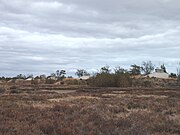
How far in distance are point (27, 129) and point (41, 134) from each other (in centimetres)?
103

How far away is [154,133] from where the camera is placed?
36.9 feet

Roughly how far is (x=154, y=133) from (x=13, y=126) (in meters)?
4.61

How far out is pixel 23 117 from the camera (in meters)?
14.4

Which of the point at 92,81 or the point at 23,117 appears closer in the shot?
the point at 23,117

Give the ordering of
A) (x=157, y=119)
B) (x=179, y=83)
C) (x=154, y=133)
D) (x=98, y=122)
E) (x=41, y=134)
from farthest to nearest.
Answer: (x=179, y=83)
(x=157, y=119)
(x=98, y=122)
(x=154, y=133)
(x=41, y=134)

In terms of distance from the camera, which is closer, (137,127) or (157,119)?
(137,127)

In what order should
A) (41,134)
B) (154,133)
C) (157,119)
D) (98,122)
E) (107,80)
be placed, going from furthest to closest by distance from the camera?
(107,80) → (157,119) → (98,122) → (154,133) → (41,134)

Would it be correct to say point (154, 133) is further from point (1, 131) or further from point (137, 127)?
Result: point (1, 131)

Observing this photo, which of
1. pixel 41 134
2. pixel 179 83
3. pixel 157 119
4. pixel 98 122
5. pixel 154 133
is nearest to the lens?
pixel 41 134

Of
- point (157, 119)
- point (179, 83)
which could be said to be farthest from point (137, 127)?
point (179, 83)

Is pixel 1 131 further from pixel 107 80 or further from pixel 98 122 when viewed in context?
pixel 107 80

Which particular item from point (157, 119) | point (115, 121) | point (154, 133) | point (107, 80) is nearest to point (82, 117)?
point (115, 121)

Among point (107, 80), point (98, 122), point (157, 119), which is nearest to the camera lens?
point (98, 122)

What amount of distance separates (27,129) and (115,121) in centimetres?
364
